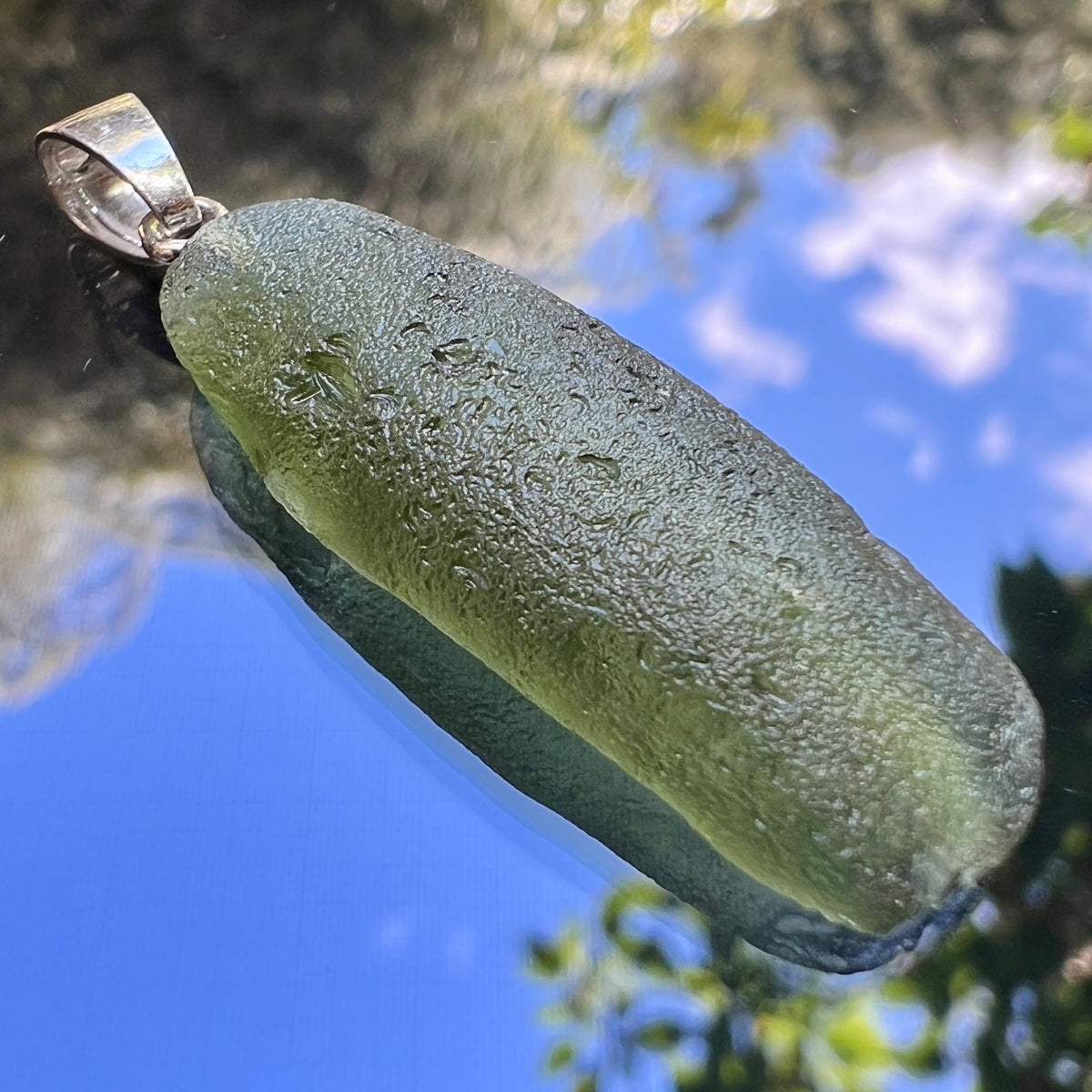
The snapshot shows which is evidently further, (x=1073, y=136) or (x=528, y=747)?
(x=1073, y=136)

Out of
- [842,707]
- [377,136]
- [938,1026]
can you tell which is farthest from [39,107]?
[938,1026]

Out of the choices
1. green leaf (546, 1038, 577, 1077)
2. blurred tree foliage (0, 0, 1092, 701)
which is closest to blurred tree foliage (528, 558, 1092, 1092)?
green leaf (546, 1038, 577, 1077)

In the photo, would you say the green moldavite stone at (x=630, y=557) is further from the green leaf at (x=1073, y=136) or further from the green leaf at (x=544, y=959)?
the green leaf at (x=1073, y=136)

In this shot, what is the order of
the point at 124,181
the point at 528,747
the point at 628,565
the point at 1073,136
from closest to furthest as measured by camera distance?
the point at 628,565
the point at 528,747
the point at 124,181
the point at 1073,136

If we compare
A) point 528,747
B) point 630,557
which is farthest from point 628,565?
point 528,747

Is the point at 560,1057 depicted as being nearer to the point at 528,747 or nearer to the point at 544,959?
the point at 544,959

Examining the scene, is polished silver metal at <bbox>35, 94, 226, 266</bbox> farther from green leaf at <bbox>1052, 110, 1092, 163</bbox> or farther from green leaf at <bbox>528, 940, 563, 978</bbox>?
green leaf at <bbox>1052, 110, 1092, 163</bbox>
